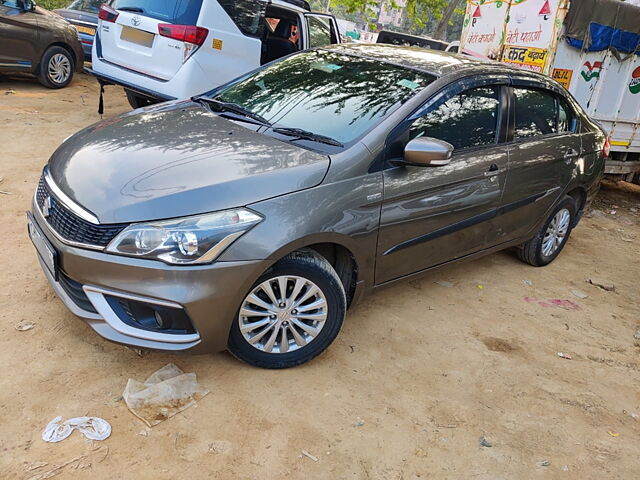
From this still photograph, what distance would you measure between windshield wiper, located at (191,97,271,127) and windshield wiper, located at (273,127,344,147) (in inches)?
5.4

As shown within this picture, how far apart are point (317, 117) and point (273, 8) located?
14.6 feet

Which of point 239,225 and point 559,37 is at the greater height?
point 559,37

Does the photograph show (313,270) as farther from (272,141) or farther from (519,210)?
(519,210)

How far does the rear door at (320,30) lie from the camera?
742 cm

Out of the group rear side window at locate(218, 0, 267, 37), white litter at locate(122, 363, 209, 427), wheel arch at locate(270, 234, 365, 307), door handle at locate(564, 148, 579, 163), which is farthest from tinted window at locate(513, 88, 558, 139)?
rear side window at locate(218, 0, 267, 37)

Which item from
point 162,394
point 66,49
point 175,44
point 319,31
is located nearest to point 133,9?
point 175,44

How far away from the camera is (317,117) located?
3312 millimetres

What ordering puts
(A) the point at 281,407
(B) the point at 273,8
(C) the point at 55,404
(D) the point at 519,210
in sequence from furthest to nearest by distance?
(B) the point at 273,8 < (D) the point at 519,210 < (A) the point at 281,407 < (C) the point at 55,404

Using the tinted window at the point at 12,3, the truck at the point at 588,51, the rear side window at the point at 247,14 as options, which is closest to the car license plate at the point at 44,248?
the rear side window at the point at 247,14

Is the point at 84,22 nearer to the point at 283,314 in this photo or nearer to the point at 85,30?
the point at 85,30

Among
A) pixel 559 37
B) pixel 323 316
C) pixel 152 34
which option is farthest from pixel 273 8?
pixel 323 316

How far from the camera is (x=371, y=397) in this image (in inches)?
114

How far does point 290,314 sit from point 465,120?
5.84ft

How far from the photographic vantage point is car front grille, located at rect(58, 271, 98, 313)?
102 inches
